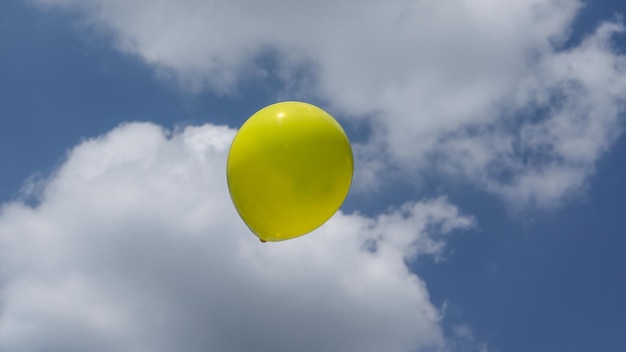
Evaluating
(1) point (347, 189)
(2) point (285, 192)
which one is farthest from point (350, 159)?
(2) point (285, 192)

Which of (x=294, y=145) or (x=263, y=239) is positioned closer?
(x=294, y=145)

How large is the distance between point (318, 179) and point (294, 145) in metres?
0.62

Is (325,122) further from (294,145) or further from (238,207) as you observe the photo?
(238,207)

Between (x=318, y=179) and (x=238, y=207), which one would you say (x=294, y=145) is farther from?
(x=238, y=207)

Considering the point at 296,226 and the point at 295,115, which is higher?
the point at 295,115

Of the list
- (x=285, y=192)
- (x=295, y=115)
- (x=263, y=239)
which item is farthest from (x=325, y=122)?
(x=263, y=239)

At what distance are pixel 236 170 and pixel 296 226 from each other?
1231 mm

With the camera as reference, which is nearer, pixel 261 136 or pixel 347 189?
pixel 261 136

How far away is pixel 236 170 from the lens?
11891 millimetres

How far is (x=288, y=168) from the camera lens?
1141 centimetres

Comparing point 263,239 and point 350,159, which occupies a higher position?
point 350,159

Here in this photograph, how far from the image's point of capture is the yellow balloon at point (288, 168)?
11.4 meters

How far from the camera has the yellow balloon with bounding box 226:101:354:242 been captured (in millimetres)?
11445

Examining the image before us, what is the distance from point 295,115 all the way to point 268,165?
0.86 m
